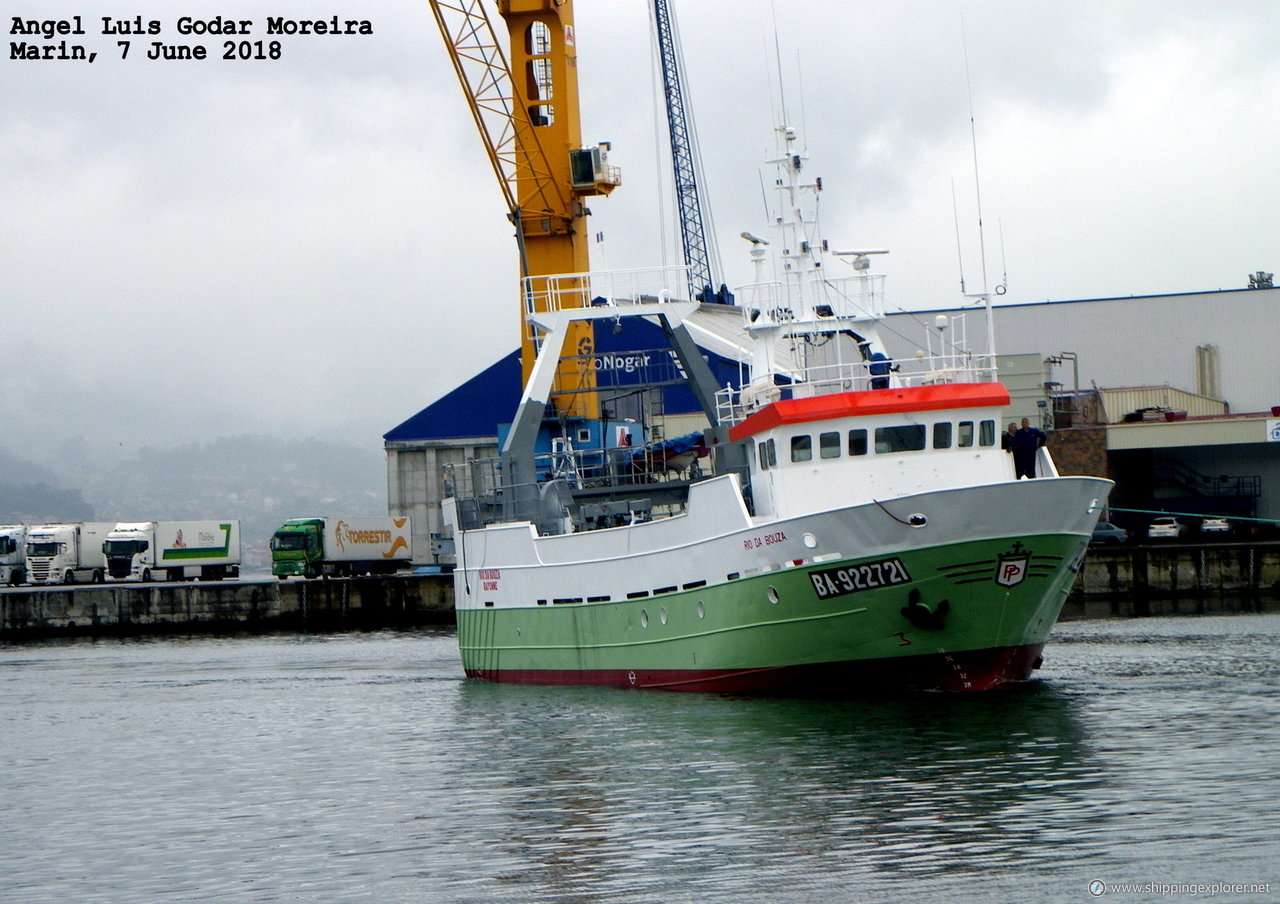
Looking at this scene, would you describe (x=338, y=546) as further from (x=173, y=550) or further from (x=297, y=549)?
(x=173, y=550)

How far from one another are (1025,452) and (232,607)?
4544cm

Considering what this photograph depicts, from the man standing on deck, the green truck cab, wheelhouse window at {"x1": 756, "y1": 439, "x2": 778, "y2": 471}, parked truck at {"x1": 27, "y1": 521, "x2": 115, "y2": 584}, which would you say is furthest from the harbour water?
parked truck at {"x1": 27, "y1": 521, "x2": 115, "y2": 584}

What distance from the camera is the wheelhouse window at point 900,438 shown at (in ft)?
82.3

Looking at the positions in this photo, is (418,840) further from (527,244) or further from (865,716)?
(527,244)

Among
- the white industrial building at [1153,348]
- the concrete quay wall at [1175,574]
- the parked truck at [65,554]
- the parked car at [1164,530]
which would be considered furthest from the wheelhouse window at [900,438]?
the parked truck at [65,554]

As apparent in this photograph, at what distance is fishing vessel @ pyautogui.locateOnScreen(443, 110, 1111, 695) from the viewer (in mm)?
23219

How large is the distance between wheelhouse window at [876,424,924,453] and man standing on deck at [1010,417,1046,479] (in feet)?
5.11

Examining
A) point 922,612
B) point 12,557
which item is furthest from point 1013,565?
point 12,557

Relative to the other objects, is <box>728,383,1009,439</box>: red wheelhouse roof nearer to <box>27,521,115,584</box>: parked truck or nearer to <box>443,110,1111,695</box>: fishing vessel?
<box>443,110,1111,695</box>: fishing vessel

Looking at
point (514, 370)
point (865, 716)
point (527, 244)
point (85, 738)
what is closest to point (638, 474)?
point (865, 716)

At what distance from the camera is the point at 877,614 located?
23641 millimetres

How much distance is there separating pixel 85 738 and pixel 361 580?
36.5m

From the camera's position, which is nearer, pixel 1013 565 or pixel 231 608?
pixel 1013 565
